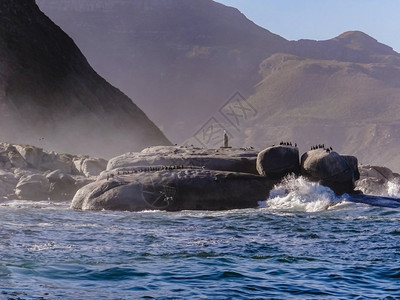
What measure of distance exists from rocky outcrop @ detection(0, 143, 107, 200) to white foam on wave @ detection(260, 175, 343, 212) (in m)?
13.4

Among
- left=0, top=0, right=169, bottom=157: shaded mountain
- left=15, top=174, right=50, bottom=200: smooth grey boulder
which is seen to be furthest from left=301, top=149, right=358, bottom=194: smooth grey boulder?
left=0, top=0, right=169, bottom=157: shaded mountain

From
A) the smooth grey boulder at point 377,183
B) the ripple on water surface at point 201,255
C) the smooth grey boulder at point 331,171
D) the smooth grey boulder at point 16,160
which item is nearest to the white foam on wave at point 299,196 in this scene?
the smooth grey boulder at point 331,171

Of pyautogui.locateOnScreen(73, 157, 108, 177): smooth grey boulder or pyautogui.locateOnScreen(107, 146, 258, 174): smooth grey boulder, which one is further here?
pyautogui.locateOnScreen(73, 157, 108, 177): smooth grey boulder

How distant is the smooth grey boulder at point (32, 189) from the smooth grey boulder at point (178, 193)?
8.44m

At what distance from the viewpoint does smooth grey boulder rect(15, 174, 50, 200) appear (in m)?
40.4

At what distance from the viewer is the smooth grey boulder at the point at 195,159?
35.7m

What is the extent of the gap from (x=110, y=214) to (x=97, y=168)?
61.2 ft

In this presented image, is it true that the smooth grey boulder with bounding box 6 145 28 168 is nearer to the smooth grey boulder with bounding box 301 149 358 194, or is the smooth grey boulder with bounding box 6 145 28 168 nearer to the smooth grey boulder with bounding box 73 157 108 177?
the smooth grey boulder with bounding box 73 157 108 177

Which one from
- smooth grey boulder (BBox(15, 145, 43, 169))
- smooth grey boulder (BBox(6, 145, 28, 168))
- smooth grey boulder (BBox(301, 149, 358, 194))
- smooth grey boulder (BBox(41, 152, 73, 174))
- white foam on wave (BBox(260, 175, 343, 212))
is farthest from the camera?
smooth grey boulder (BBox(41, 152, 73, 174))

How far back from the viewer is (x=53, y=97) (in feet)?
275

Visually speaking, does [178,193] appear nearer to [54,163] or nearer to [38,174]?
[38,174]

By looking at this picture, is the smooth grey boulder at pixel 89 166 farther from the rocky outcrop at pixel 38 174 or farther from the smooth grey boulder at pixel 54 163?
the smooth grey boulder at pixel 54 163

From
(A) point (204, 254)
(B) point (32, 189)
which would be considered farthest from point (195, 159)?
(A) point (204, 254)

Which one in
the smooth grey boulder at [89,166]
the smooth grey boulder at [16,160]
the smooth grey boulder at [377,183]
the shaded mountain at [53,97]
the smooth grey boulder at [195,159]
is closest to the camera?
the smooth grey boulder at [195,159]
